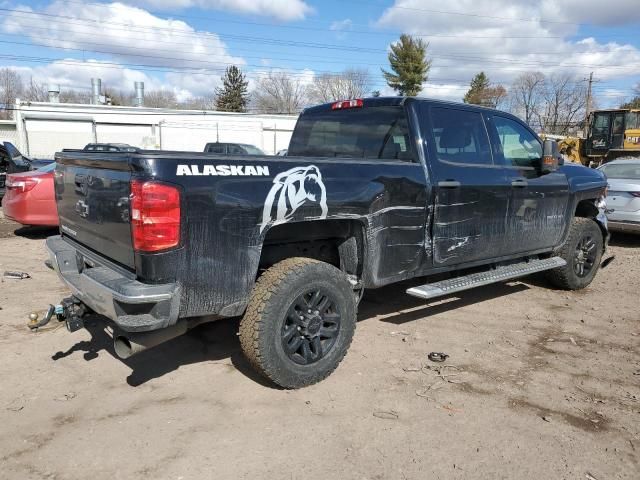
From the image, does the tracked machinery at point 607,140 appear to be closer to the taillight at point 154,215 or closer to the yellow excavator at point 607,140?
the yellow excavator at point 607,140

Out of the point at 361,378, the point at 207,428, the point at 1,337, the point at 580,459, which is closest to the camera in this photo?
the point at 580,459

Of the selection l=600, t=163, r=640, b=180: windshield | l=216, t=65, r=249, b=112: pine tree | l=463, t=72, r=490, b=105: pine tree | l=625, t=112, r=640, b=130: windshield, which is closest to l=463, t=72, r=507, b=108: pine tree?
l=463, t=72, r=490, b=105: pine tree

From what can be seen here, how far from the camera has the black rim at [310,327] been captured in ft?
11.5

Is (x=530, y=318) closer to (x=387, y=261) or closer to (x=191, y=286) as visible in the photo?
(x=387, y=261)

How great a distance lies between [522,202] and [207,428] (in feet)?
11.7

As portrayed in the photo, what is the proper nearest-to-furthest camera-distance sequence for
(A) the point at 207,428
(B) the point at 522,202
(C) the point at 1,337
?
1. (A) the point at 207,428
2. (C) the point at 1,337
3. (B) the point at 522,202

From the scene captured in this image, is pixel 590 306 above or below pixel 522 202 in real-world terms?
below

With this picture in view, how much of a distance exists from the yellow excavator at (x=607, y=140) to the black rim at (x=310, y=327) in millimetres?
20919

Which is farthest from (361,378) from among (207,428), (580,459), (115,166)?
(115,166)

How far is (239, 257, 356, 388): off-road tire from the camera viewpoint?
332 centimetres

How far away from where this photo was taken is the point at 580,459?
2900mm

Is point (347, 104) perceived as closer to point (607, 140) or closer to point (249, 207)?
point (249, 207)

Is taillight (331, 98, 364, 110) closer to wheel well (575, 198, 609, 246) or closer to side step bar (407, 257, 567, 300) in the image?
side step bar (407, 257, 567, 300)

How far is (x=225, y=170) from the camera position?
3.04 meters
